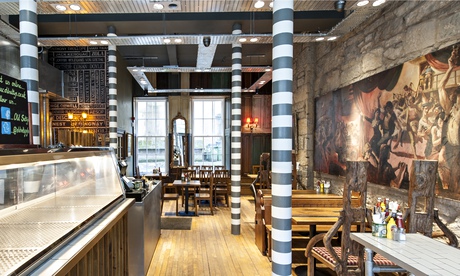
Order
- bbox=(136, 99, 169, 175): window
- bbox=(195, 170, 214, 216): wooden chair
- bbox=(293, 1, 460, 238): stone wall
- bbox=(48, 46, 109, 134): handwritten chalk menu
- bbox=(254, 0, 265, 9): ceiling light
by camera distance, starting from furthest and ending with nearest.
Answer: bbox=(136, 99, 169, 175): window → bbox=(48, 46, 109, 134): handwritten chalk menu → bbox=(195, 170, 214, 216): wooden chair → bbox=(254, 0, 265, 9): ceiling light → bbox=(293, 1, 460, 238): stone wall

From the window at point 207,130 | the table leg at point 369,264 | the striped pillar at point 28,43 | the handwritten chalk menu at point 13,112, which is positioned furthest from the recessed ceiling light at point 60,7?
the window at point 207,130

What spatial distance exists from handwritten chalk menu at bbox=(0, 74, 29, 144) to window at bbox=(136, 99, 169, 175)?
9242 mm

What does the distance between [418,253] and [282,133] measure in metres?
1.55

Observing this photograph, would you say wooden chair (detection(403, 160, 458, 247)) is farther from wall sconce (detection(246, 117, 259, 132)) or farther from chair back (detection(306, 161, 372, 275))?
wall sconce (detection(246, 117, 259, 132))

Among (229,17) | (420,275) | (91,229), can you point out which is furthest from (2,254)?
(229,17)

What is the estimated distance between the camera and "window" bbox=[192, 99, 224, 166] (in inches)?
452

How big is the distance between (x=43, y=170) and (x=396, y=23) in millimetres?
4779

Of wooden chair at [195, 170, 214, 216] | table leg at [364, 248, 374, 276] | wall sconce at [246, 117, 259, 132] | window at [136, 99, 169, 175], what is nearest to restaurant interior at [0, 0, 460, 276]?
table leg at [364, 248, 374, 276]

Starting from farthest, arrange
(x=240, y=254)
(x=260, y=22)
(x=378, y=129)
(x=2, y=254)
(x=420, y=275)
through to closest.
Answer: (x=260, y=22) → (x=240, y=254) → (x=378, y=129) → (x=420, y=275) → (x=2, y=254)

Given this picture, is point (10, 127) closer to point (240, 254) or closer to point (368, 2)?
point (240, 254)

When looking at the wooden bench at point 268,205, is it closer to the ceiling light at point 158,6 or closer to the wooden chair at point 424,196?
the wooden chair at point 424,196

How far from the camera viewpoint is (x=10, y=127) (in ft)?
6.63

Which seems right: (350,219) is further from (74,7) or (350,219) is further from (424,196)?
(74,7)

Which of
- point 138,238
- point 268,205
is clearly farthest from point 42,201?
point 268,205
